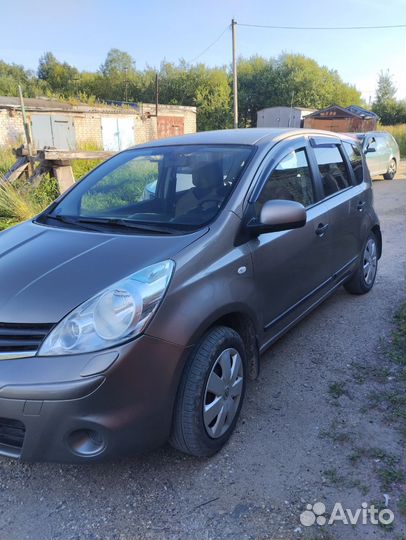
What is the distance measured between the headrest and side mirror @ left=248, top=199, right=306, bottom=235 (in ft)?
1.31

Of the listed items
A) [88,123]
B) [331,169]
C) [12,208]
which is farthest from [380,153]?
[88,123]

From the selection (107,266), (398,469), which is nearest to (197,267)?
(107,266)

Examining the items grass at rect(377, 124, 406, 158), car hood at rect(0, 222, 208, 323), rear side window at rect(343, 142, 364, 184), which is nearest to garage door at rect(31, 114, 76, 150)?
grass at rect(377, 124, 406, 158)

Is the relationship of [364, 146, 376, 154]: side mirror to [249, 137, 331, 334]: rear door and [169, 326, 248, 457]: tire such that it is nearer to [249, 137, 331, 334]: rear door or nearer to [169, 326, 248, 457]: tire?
[249, 137, 331, 334]: rear door

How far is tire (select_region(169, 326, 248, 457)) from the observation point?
219cm

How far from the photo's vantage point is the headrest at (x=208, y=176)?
9.41 ft

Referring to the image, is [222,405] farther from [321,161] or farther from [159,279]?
[321,161]

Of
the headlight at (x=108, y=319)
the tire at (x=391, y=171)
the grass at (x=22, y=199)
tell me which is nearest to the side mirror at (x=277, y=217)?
the headlight at (x=108, y=319)

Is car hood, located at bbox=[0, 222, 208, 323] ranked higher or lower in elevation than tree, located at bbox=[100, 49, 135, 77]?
lower

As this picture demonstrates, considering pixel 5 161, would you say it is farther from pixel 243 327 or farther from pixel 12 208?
pixel 243 327

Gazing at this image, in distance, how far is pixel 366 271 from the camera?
4.66m

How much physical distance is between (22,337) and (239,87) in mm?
49851

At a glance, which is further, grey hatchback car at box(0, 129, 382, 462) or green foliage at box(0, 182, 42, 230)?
green foliage at box(0, 182, 42, 230)

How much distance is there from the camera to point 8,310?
2.04m
